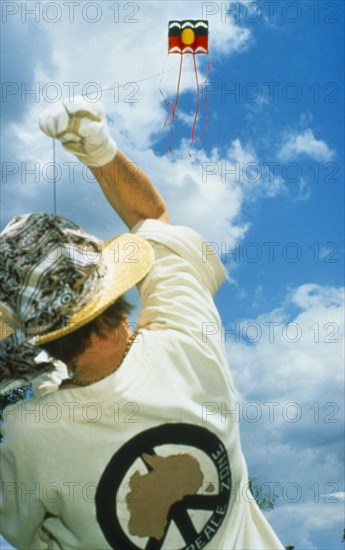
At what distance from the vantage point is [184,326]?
2.86 m

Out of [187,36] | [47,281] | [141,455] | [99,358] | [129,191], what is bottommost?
[141,455]

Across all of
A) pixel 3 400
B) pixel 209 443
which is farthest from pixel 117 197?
pixel 3 400

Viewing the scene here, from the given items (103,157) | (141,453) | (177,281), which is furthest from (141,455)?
(103,157)

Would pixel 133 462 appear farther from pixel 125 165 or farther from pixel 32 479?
pixel 125 165

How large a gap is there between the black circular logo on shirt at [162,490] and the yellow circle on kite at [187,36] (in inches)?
158

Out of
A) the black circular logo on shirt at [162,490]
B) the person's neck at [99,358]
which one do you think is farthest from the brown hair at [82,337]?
the black circular logo on shirt at [162,490]

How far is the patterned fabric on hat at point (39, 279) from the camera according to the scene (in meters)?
2.64

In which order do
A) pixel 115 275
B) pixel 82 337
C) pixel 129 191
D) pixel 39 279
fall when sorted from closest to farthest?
1. pixel 39 279
2. pixel 82 337
3. pixel 115 275
4. pixel 129 191

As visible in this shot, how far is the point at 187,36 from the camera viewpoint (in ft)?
20.0

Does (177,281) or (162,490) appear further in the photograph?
(177,281)

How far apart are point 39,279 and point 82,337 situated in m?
0.27

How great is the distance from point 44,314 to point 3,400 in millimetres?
6608

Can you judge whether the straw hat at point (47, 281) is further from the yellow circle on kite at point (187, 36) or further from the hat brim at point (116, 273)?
the yellow circle on kite at point (187, 36)

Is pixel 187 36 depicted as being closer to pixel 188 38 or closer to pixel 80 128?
pixel 188 38
